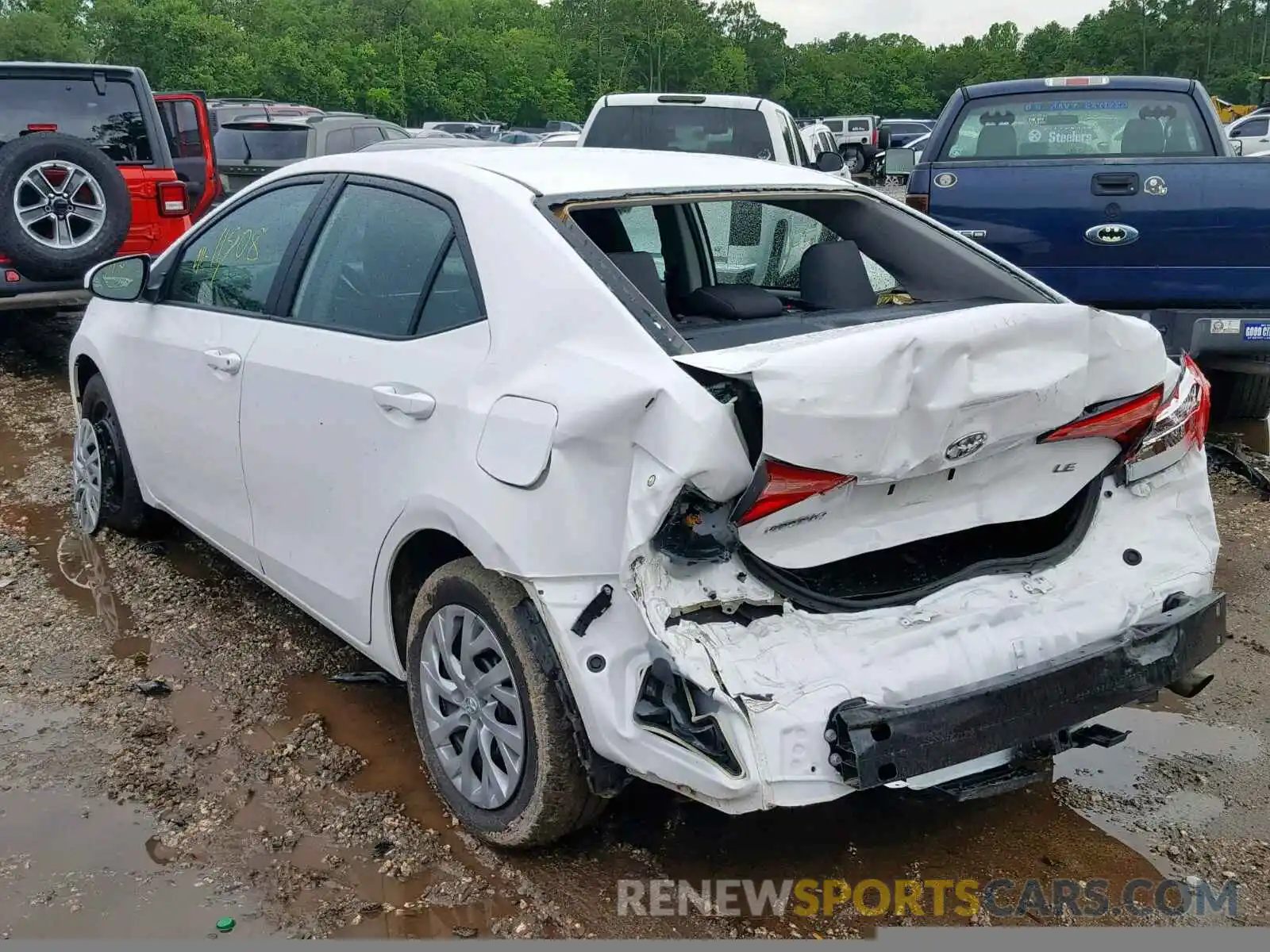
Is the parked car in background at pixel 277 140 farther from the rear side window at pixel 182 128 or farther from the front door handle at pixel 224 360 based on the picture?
the front door handle at pixel 224 360

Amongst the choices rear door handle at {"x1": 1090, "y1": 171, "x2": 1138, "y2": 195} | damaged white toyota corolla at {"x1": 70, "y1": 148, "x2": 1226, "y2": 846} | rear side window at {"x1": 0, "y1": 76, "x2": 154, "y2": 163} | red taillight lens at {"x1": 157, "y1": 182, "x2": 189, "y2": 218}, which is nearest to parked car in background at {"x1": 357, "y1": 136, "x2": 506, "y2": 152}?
damaged white toyota corolla at {"x1": 70, "y1": 148, "x2": 1226, "y2": 846}

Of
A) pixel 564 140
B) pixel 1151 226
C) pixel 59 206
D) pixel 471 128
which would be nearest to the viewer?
pixel 1151 226

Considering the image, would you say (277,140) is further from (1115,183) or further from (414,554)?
(414,554)

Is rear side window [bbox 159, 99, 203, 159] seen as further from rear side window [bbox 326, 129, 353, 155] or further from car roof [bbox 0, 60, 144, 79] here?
rear side window [bbox 326, 129, 353, 155]

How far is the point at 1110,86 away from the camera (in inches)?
274

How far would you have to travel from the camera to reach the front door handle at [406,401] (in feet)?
9.40

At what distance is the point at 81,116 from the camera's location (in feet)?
27.0

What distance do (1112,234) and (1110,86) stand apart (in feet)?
5.51

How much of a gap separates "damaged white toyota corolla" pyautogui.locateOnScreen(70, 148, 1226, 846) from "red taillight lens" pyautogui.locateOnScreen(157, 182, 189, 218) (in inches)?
208

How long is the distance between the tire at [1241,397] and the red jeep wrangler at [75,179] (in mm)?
6809

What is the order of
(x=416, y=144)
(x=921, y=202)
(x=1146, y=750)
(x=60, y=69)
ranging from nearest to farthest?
(x=1146, y=750) < (x=921, y=202) < (x=60, y=69) < (x=416, y=144)

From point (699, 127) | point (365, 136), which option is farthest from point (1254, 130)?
point (699, 127)

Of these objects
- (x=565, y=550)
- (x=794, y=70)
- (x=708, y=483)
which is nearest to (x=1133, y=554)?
(x=708, y=483)

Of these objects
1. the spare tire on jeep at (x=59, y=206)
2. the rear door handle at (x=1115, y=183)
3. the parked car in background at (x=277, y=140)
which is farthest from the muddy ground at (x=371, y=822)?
the parked car in background at (x=277, y=140)
